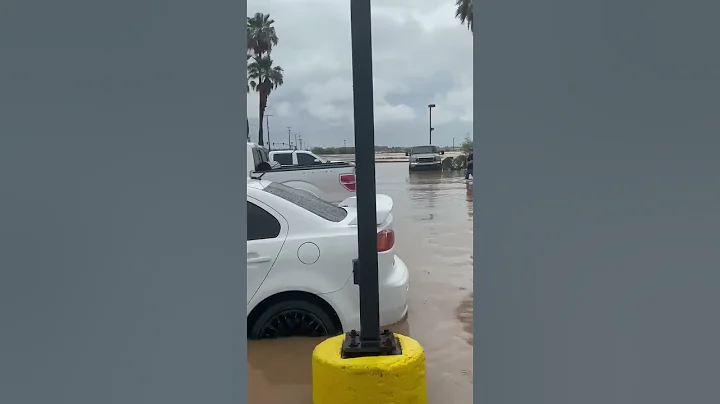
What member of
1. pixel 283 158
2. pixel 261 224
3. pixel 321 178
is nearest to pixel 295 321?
pixel 261 224

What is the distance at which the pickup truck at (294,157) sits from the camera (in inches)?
643

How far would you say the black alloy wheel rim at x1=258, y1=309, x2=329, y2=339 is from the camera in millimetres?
4586

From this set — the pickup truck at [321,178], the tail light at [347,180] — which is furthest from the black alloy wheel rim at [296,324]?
the tail light at [347,180]

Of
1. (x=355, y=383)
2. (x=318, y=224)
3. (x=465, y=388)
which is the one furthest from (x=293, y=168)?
(x=355, y=383)

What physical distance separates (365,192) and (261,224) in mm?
1555

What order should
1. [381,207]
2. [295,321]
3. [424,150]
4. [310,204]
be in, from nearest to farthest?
[295,321] < [381,207] < [310,204] < [424,150]

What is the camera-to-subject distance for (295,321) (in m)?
4.61

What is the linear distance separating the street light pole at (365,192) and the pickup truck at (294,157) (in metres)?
12.9

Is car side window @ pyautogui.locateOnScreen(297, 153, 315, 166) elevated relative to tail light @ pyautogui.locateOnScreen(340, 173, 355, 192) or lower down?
elevated

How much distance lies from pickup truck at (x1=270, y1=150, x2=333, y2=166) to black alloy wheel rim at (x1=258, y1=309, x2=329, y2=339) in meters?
11.9

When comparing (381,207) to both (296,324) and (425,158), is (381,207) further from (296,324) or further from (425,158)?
(425,158)

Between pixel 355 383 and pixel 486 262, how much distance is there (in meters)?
1.51

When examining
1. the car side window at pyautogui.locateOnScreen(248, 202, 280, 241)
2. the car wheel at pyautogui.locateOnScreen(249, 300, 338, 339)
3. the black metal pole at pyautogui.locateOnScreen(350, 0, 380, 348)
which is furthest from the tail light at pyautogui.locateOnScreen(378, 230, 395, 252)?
the black metal pole at pyautogui.locateOnScreen(350, 0, 380, 348)

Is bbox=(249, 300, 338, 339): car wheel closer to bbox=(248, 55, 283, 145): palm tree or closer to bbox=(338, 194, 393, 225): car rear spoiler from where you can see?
bbox=(338, 194, 393, 225): car rear spoiler
